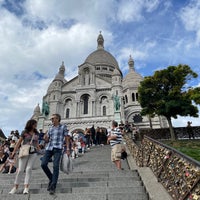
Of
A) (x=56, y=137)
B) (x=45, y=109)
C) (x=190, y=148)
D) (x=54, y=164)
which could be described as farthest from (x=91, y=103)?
(x=54, y=164)

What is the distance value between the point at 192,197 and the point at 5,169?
6.84 metres

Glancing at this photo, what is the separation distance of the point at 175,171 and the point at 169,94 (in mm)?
16136

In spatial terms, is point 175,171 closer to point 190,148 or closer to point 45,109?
point 190,148

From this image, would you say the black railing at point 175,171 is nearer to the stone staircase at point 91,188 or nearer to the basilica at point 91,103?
the stone staircase at point 91,188

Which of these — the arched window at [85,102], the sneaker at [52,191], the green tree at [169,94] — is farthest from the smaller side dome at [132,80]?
the sneaker at [52,191]

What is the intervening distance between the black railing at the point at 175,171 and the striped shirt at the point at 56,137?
92.9 inches

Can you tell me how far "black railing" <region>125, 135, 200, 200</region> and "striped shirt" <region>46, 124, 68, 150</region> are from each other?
7.74ft

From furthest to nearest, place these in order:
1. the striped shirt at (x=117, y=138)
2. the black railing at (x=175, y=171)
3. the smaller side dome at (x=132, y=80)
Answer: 1. the smaller side dome at (x=132, y=80)
2. the striped shirt at (x=117, y=138)
3. the black railing at (x=175, y=171)

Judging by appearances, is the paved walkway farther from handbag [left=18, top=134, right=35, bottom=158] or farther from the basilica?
the basilica

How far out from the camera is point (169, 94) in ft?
60.6

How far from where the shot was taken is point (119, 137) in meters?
6.05

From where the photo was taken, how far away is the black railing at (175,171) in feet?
9.14

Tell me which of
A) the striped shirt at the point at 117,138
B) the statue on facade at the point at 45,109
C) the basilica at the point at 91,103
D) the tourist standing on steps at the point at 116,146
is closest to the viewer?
the tourist standing on steps at the point at 116,146

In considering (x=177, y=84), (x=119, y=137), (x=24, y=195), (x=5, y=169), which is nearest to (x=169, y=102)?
(x=177, y=84)
